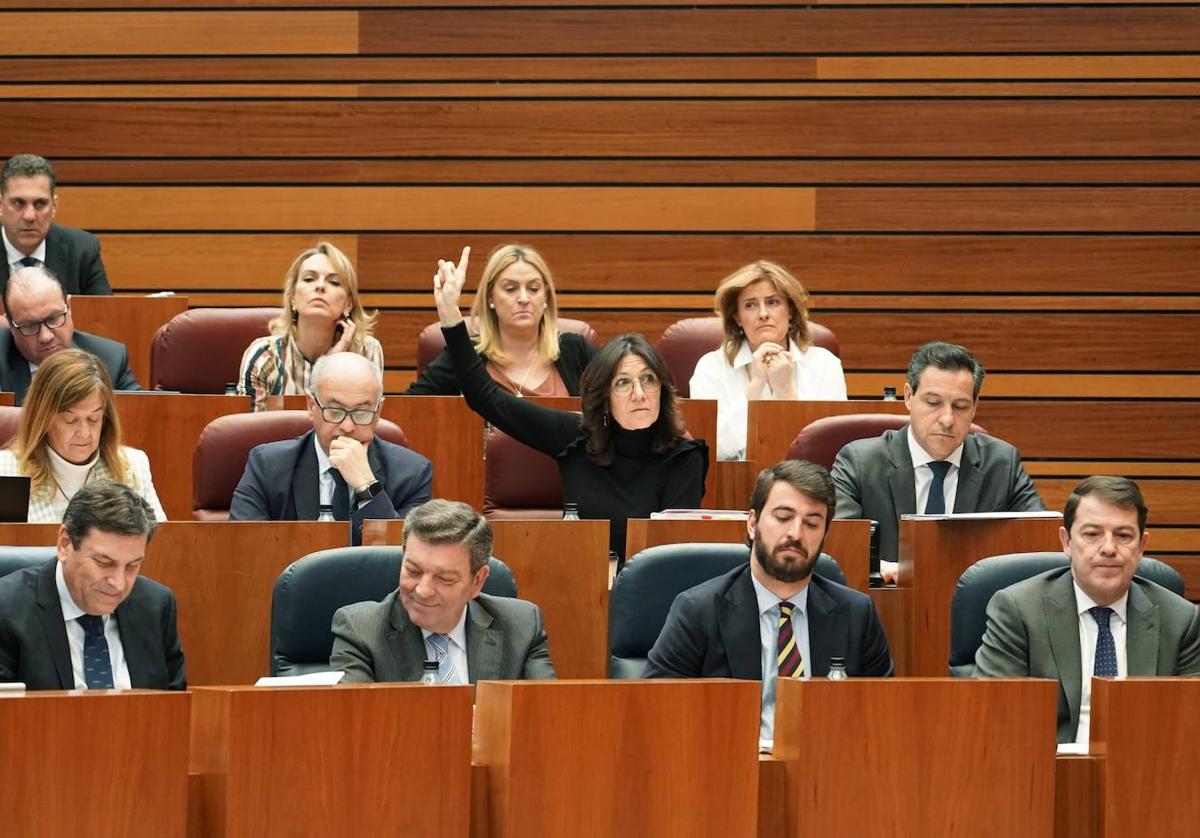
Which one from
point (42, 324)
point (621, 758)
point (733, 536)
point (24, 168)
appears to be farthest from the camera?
point (24, 168)

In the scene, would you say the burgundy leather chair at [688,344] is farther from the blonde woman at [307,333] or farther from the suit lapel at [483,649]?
the suit lapel at [483,649]

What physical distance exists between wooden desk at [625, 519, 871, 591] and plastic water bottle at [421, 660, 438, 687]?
60 cm

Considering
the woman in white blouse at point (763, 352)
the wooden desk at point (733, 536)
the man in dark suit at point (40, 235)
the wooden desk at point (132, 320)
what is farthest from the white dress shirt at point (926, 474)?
the man in dark suit at point (40, 235)

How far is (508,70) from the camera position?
5.36 meters

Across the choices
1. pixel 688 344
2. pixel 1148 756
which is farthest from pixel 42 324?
pixel 1148 756

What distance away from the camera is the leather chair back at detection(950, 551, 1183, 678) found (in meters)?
3.01

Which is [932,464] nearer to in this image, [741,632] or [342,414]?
[741,632]

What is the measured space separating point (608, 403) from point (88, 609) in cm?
131

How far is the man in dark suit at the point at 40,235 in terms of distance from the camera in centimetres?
466

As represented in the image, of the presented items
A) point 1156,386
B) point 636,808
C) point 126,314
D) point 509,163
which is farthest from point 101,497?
point 1156,386

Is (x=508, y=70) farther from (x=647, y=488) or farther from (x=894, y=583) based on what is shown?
(x=894, y=583)

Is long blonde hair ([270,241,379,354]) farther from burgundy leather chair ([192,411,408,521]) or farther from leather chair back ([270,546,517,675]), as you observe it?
leather chair back ([270,546,517,675])

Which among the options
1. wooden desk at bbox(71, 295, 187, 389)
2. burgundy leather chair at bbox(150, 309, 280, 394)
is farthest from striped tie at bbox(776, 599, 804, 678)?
wooden desk at bbox(71, 295, 187, 389)

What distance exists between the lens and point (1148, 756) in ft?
7.72
